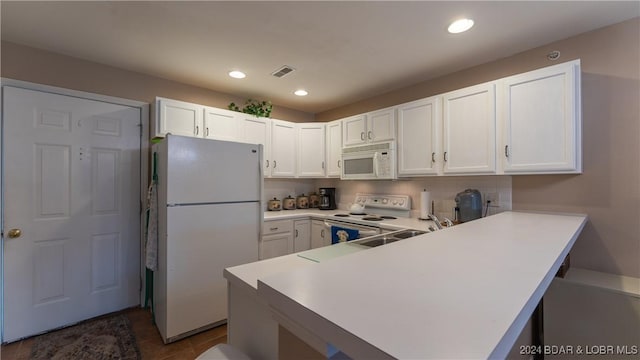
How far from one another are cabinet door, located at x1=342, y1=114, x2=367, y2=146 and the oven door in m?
1.03

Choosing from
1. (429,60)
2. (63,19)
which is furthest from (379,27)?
(63,19)

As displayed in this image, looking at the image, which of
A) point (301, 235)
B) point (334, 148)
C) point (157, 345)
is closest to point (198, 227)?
point (157, 345)

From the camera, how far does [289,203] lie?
148 inches

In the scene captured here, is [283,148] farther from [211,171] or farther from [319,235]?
[211,171]

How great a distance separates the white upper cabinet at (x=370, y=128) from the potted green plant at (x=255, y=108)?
99 centimetres

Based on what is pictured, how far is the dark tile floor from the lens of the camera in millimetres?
1921

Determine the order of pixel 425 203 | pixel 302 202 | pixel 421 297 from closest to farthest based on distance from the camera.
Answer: pixel 421 297 → pixel 425 203 → pixel 302 202

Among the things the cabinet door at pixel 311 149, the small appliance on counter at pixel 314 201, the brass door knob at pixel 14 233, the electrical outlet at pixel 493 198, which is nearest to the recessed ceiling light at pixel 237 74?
the cabinet door at pixel 311 149

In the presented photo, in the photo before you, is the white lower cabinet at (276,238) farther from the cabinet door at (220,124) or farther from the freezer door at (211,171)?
the cabinet door at (220,124)

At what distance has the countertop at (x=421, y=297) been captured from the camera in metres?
0.44

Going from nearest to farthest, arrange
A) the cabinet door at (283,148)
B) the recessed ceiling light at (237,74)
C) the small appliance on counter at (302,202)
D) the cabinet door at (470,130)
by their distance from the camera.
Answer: the cabinet door at (470,130) < the recessed ceiling light at (237,74) < the cabinet door at (283,148) < the small appliance on counter at (302,202)

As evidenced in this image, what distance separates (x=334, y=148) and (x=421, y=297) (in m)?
3.04

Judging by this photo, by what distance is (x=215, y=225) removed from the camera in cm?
228

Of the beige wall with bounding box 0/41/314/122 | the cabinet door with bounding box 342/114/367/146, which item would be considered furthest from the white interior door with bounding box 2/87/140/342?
the cabinet door with bounding box 342/114/367/146
